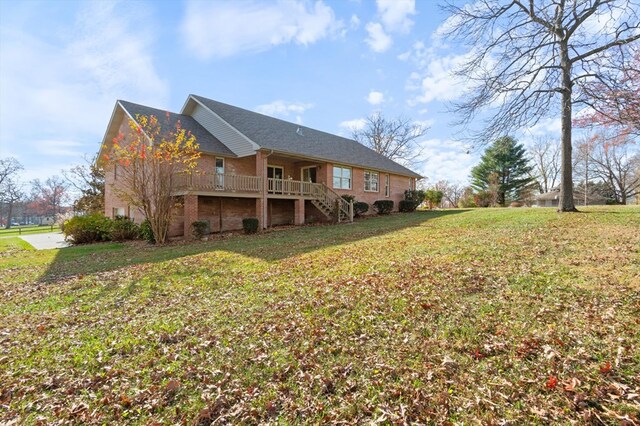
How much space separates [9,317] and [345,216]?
1576cm

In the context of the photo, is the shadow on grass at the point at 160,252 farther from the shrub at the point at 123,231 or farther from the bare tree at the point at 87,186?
the bare tree at the point at 87,186

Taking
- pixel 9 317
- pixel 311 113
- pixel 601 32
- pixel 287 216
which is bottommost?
pixel 9 317

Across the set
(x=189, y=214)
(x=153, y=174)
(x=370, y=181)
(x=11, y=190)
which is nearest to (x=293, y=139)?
(x=370, y=181)

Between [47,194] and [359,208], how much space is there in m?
62.6

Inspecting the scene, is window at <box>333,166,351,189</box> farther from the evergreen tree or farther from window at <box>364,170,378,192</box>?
the evergreen tree

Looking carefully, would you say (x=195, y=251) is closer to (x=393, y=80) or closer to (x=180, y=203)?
(x=180, y=203)

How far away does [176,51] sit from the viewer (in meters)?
13.4

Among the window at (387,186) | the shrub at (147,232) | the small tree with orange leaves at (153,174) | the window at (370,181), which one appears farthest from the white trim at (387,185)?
the shrub at (147,232)

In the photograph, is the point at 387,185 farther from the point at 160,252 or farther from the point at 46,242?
the point at 46,242

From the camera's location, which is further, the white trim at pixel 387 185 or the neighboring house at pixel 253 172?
the white trim at pixel 387 185

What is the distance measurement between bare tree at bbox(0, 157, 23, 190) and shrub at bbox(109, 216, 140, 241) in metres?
43.0

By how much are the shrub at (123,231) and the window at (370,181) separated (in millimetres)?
14886

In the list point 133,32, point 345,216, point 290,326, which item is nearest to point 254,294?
point 290,326

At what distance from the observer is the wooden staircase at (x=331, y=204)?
18.6 m
